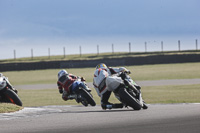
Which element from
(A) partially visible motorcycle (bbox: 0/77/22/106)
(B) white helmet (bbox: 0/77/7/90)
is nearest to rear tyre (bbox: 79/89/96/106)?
(A) partially visible motorcycle (bbox: 0/77/22/106)

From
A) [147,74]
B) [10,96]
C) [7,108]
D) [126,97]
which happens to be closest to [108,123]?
[126,97]

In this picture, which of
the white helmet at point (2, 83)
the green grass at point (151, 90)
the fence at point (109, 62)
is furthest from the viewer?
the fence at point (109, 62)

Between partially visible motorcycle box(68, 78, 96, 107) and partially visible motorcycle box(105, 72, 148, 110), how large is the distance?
2.88 meters

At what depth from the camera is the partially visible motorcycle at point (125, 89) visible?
12.2 metres

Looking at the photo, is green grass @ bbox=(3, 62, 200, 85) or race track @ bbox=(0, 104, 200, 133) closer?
race track @ bbox=(0, 104, 200, 133)

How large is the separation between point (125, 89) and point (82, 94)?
3.47 meters

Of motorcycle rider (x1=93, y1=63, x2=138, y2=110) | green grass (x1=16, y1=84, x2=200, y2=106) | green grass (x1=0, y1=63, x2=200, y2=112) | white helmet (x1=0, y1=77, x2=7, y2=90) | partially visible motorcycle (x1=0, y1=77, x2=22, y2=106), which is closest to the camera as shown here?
motorcycle rider (x1=93, y1=63, x2=138, y2=110)

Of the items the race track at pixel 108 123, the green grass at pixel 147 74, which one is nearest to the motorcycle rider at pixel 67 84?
the race track at pixel 108 123

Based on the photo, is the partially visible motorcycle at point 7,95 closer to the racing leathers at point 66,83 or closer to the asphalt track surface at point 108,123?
the racing leathers at point 66,83

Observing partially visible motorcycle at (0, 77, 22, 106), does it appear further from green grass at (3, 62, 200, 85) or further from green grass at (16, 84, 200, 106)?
green grass at (3, 62, 200, 85)

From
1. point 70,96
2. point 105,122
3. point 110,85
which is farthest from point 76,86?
point 105,122

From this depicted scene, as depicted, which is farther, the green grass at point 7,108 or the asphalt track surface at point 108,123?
the green grass at point 7,108

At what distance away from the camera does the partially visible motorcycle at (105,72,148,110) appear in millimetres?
12203

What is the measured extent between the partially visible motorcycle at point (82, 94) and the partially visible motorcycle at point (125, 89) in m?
2.88
